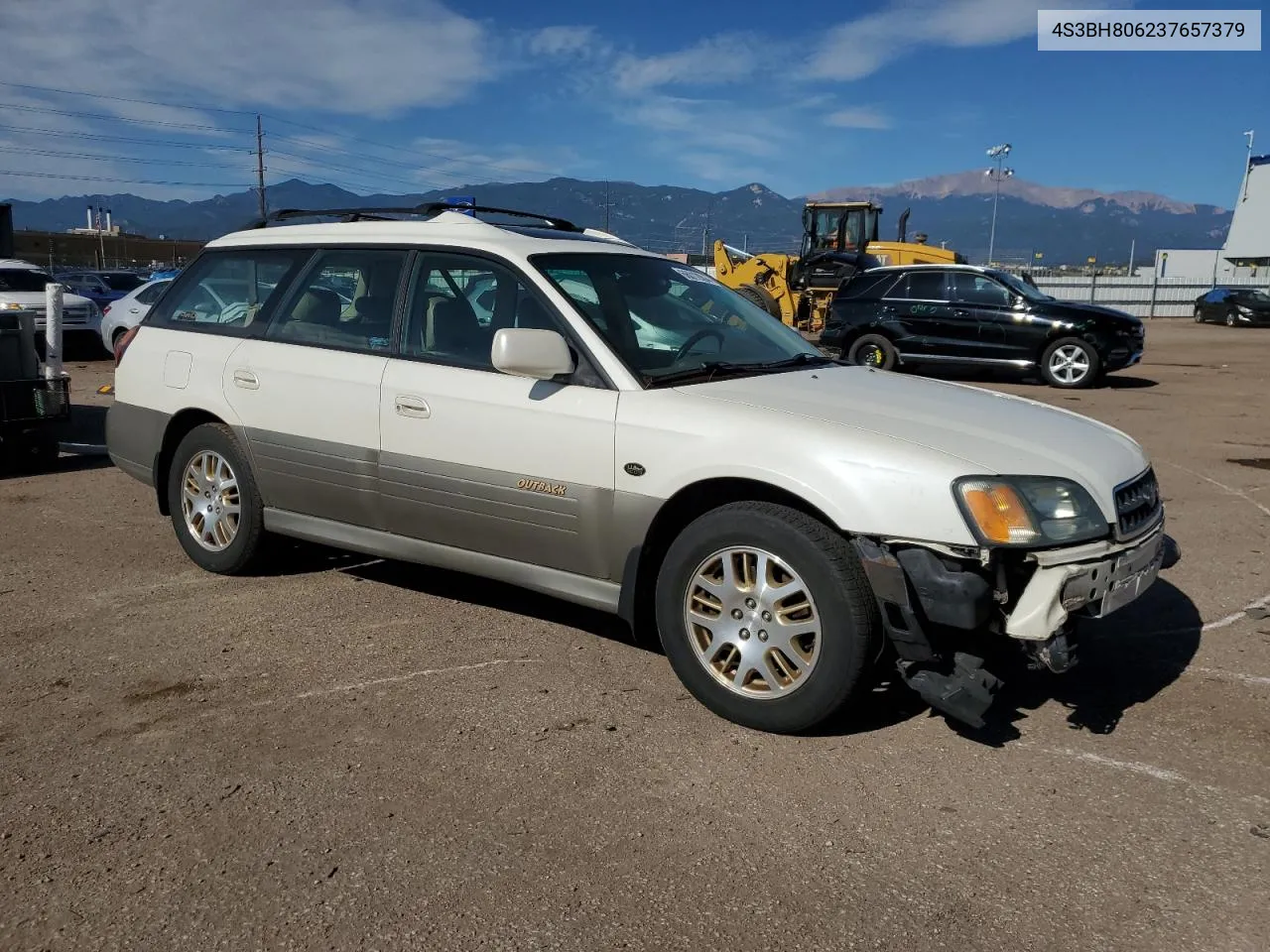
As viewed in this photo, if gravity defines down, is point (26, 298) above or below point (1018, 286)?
below

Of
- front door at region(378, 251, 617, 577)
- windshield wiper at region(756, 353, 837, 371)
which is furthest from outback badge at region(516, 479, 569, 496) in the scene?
windshield wiper at region(756, 353, 837, 371)

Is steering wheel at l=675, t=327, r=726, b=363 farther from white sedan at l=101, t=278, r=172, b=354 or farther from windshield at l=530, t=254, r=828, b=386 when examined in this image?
white sedan at l=101, t=278, r=172, b=354

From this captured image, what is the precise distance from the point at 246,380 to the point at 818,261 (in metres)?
17.5

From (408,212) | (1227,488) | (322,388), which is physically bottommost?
(1227,488)

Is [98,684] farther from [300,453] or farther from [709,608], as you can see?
[709,608]

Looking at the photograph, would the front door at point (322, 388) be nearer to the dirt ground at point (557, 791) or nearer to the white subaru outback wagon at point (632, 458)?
the white subaru outback wagon at point (632, 458)

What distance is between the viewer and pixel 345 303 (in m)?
4.78

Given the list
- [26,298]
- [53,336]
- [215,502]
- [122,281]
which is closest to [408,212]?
[215,502]

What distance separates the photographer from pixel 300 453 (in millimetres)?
4730

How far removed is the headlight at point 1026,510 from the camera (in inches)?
125

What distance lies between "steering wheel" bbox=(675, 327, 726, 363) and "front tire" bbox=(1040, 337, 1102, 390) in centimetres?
1153

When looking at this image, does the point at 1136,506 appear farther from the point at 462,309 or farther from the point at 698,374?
the point at 462,309

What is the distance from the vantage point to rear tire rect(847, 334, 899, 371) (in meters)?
15.3

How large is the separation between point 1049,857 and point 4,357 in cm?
788
